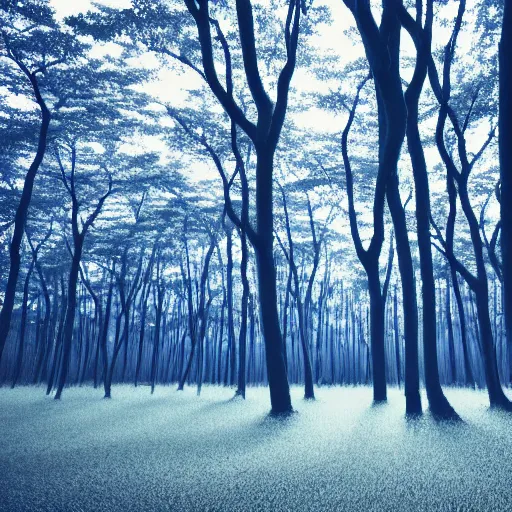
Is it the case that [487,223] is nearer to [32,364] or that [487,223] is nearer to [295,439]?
[295,439]

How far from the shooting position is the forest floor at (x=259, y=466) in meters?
2.78

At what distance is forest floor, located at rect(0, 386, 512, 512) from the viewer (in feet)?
9.13

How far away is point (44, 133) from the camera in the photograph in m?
9.95

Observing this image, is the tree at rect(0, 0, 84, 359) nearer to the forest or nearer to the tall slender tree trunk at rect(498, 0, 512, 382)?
the forest

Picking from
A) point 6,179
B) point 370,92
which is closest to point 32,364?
point 6,179

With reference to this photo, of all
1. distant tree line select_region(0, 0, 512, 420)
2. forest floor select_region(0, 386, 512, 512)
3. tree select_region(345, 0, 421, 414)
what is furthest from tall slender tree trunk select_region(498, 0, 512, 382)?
tree select_region(345, 0, 421, 414)

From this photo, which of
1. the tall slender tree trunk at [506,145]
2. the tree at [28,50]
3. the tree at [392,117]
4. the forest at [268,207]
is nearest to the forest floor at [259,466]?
the forest at [268,207]

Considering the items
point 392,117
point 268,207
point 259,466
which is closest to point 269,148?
point 268,207

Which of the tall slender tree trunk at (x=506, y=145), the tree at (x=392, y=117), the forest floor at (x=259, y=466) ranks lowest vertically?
the forest floor at (x=259, y=466)

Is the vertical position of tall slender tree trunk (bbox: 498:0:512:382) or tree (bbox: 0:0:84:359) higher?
tree (bbox: 0:0:84:359)

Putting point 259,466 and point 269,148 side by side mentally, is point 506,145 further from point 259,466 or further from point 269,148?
point 269,148

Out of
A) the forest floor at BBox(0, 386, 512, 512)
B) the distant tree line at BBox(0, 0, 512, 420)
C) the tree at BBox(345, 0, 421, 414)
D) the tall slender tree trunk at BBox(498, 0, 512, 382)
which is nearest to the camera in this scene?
the tall slender tree trunk at BBox(498, 0, 512, 382)

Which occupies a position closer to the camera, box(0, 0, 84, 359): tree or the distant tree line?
the distant tree line

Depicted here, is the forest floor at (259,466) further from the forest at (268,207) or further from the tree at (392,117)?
the tree at (392,117)
